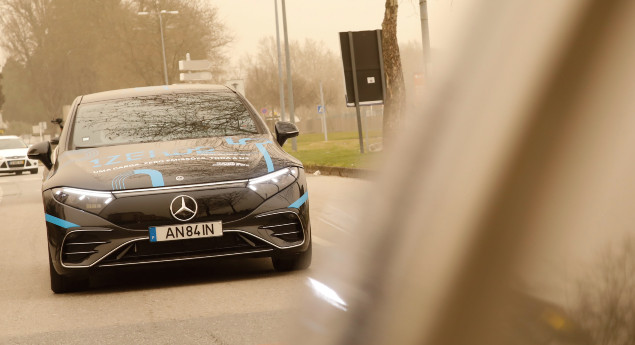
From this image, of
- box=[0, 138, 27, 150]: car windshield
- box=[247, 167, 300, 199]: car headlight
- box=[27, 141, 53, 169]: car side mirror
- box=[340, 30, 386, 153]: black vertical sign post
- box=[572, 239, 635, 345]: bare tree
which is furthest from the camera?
box=[0, 138, 27, 150]: car windshield

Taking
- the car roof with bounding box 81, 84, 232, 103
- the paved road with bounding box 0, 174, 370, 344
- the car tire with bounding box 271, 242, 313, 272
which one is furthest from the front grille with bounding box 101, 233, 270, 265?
the car roof with bounding box 81, 84, 232, 103

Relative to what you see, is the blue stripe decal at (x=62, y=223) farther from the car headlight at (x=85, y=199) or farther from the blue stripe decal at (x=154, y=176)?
the blue stripe decal at (x=154, y=176)

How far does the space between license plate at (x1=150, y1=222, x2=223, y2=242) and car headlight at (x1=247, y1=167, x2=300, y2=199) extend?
33 centimetres

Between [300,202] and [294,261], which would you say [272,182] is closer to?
[300,202]

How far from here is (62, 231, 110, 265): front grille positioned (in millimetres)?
6391

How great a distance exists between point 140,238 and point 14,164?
33538 mm

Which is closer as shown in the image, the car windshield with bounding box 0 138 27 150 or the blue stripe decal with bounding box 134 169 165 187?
the blue stripe decal with bounding box 134 169 165 187

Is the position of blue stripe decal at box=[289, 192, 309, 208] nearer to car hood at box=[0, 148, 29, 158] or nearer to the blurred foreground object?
the blurred foreground object

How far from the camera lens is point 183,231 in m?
6.37

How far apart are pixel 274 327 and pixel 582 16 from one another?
4399 millimetres

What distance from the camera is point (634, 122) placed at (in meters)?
0.91

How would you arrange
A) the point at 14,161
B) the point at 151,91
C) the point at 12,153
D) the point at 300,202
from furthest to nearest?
1. the point at 12,153
2. the point at 14,161
3. the point at 151,91
4. the point at 300,202

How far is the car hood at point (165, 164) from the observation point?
253 inches

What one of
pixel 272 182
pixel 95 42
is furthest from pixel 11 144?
pixel 95 42
